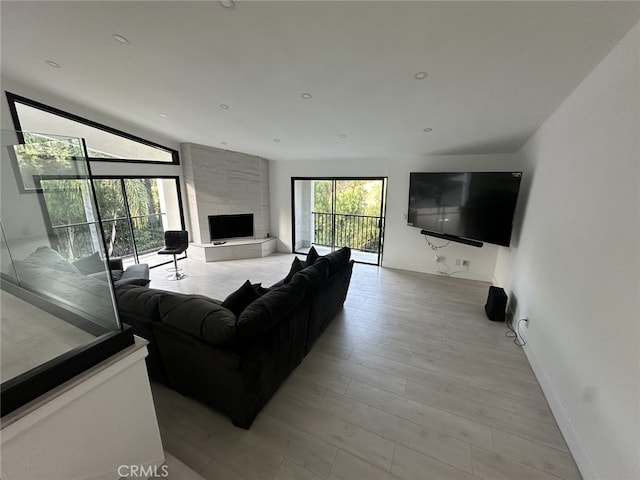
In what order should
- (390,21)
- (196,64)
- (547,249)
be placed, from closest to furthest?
(390,21) → (196,64) → (547,249)

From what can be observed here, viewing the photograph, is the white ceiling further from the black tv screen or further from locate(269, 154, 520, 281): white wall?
locate(269, 154, 520, 281): white wall

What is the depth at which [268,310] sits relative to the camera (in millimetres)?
1676

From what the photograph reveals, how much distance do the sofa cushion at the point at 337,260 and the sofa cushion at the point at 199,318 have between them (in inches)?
48.4

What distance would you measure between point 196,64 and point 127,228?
401 centimetres

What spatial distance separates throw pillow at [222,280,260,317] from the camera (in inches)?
77.0

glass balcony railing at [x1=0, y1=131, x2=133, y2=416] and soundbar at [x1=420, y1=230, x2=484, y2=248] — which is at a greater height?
glass balcony railing at [x1=0, y1=131, x2=133, y2=416]

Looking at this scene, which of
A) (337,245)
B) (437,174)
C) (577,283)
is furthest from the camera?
(337,245)

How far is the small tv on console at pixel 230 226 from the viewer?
571cm

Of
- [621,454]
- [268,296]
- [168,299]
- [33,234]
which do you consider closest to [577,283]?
[621,454]

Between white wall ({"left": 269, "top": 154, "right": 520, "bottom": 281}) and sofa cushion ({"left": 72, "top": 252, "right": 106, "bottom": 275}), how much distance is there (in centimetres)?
468

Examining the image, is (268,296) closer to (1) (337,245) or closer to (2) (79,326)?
(2) (79,326)

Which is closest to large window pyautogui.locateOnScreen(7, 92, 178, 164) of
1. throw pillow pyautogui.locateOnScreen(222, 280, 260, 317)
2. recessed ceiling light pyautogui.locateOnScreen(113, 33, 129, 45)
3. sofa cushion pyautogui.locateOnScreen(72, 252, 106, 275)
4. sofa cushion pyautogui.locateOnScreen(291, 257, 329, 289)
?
recessed ceiling light pyautogui.locateOnScreen(113, 33, 129, 45)

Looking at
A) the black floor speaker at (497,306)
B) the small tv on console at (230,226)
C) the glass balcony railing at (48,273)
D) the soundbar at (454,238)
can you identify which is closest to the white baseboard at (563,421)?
the black floor speaker at (497,306)

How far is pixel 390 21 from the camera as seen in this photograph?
1508 mm
